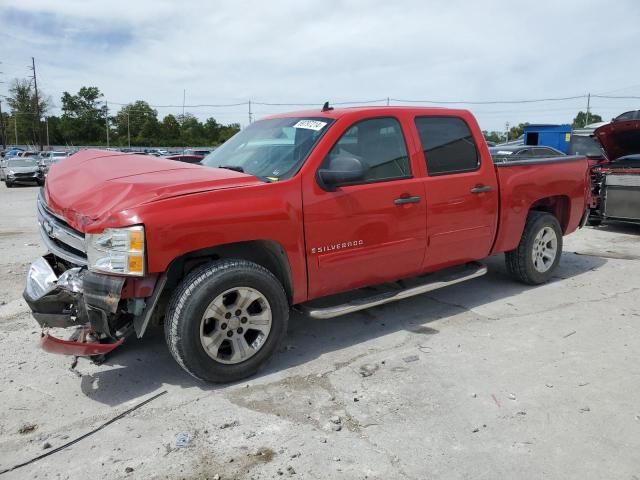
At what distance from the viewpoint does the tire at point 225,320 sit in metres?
3.24

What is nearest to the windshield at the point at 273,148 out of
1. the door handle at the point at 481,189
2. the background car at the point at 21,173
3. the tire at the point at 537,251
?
the door handle at the point at 481,189

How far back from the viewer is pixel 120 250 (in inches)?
120

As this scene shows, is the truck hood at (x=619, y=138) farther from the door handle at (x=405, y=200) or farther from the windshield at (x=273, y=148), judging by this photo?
the windshield at (x=273, y=148)

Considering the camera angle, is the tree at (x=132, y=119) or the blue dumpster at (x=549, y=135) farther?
the tree at (x=132, y=119)

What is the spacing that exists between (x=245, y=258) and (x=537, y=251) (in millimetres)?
3502

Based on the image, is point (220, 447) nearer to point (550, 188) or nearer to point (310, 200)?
point (310, 200)

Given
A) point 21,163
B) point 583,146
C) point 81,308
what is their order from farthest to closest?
1. point 21,163
2. point 583,146
3. point 81,308

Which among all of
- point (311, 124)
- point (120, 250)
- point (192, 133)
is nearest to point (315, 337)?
point (311, 124)

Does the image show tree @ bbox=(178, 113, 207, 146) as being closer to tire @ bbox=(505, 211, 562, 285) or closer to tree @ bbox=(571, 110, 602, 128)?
tree @ bbox=(571, 110, 602, 128)

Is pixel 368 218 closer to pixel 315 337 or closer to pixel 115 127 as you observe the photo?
pixel 315 337

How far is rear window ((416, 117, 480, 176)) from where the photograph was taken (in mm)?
4441

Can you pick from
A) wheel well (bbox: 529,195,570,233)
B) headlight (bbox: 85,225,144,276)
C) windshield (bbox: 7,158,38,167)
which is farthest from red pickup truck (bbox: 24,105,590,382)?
windshield (bbox: 7,158,38,167)

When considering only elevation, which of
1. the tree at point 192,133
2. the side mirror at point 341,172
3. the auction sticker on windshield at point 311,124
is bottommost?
the side mirror at point 341,172

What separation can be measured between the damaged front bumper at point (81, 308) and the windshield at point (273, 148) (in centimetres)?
135
